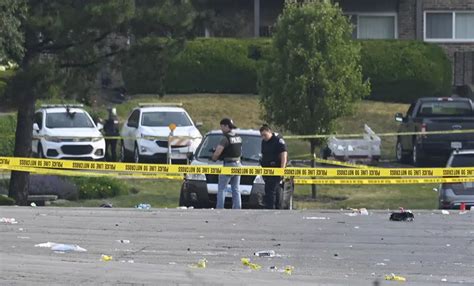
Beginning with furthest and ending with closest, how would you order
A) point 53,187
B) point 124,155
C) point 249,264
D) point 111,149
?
point 111,149 < point 124,155 < point 53,187 < point 249,264

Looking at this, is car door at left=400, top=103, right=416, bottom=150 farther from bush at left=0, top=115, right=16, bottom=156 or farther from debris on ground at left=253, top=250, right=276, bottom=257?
debris on ground at left=253, top=250, right=276, bottom=257

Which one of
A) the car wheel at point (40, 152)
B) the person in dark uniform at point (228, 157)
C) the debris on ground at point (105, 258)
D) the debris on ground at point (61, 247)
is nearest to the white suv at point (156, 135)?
the car wheel at point (40, 152)

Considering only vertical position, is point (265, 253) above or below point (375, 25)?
below

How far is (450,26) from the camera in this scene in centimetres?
4216

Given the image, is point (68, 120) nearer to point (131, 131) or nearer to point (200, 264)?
point (131, 131)

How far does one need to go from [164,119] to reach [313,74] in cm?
614

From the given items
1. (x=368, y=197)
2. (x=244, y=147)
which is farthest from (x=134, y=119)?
(x=244, y=147)

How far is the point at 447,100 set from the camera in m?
30.5

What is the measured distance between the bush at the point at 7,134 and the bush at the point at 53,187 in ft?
17.8

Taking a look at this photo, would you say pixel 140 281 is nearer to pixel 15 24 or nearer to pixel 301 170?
pixel 301 170

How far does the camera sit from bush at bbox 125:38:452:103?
1508 inches

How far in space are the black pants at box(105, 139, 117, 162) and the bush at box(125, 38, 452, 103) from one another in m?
5.80

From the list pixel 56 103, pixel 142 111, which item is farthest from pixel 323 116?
pixel 56 103

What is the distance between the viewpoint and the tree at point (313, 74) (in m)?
26.4
